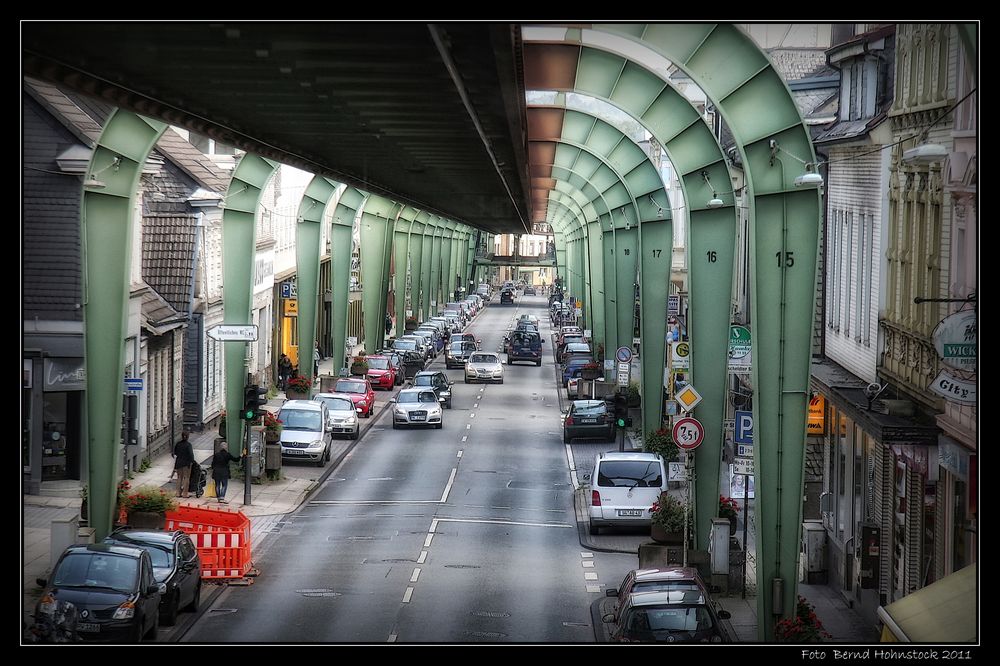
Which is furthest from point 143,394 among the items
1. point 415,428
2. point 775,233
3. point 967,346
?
point 967,346

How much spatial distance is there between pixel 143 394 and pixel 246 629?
2052 cm

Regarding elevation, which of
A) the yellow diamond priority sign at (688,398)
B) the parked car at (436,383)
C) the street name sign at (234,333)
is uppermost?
the street name sign at (234,333)

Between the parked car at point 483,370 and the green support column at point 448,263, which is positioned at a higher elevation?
the green support column at point 448,263

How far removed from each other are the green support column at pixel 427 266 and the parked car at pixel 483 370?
2670 cm

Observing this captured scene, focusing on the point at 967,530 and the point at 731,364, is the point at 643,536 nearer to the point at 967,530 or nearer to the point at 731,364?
the point at 731,364

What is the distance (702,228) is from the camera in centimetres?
2711

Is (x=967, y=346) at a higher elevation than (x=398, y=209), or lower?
lower

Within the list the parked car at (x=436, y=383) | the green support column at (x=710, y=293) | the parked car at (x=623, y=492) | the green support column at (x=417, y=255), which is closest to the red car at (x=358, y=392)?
the parked car at (x=436, y=383)

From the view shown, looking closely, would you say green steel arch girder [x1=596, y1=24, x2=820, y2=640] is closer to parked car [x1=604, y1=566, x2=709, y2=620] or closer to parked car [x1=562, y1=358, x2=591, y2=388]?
parked car [x1=604, y1=566, x2=709, y2=620]

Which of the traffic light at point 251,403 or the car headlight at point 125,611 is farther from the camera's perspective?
the traffic light at point 251,403

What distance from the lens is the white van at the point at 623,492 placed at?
33188mm

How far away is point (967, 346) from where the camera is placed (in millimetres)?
16797

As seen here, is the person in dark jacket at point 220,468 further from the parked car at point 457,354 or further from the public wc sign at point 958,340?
the parked car at point 457,354

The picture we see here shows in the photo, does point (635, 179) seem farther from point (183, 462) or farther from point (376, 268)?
point (376, 268)
